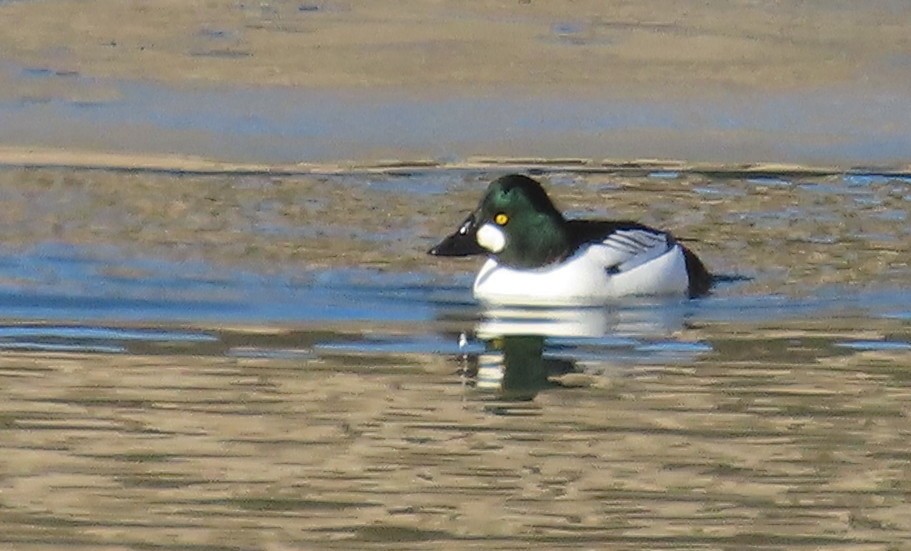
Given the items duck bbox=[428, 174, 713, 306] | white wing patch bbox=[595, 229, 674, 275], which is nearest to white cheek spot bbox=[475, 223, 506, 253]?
duck bbox=[428, 174, 713, 306]

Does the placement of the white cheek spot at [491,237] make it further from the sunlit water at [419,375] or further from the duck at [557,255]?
the sunlit water at [419,375]

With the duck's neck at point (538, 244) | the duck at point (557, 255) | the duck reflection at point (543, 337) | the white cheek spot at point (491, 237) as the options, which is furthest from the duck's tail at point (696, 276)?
the white cheek spot at point (491, 237)

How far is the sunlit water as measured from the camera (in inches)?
246

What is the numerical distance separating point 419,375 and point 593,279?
96.6 inches

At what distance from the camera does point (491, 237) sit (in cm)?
1082

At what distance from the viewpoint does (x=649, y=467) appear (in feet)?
22.3

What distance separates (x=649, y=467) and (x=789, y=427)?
29.3 inches

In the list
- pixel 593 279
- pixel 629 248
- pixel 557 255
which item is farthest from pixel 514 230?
pixel 629 248

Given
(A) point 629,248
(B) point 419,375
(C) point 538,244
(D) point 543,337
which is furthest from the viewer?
(C) point 538,244

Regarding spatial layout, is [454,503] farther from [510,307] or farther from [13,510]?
[510,307]

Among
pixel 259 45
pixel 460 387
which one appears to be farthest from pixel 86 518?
pixel 259 45

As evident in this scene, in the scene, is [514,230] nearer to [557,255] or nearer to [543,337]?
[557,255]

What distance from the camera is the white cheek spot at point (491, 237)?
10805 mm

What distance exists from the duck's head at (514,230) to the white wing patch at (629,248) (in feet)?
0.72
